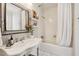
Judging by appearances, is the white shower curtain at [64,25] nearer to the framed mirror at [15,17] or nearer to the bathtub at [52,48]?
the bathtub at [52,48]

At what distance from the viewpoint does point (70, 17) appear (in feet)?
5.07

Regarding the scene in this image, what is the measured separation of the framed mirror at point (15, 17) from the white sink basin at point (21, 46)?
0.22m

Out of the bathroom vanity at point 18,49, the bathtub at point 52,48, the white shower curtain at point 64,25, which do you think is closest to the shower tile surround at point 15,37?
the bathroom vanity at point 18,49

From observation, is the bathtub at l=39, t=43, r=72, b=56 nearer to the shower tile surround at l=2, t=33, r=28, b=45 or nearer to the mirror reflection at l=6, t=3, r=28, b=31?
the shower tile surround at l=2, t=33, r=28, b=45

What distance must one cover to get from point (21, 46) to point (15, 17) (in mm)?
422

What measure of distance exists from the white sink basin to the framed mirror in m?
0.22

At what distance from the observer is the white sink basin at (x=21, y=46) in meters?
1.01

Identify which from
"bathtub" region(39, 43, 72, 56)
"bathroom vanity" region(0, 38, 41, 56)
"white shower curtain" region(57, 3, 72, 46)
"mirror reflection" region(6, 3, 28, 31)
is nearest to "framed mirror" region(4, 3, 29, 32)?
"mirror reflection" region(6, 3, 28, 31)

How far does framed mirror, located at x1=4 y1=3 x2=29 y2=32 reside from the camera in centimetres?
127

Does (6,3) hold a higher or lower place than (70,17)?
higher

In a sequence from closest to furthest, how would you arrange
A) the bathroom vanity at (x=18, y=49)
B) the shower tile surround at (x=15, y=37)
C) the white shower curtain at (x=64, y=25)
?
the bathroom vanity at (x=18, y=49) → the shower tile surround at (x=15, y=37) → the white shower curtain at (x=64, y=25)

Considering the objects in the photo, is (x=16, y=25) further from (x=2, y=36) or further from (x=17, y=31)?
(x=2, y=36)

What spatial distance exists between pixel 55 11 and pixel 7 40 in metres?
0.86

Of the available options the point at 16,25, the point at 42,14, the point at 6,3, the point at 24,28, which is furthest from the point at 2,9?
the point at 42,14
